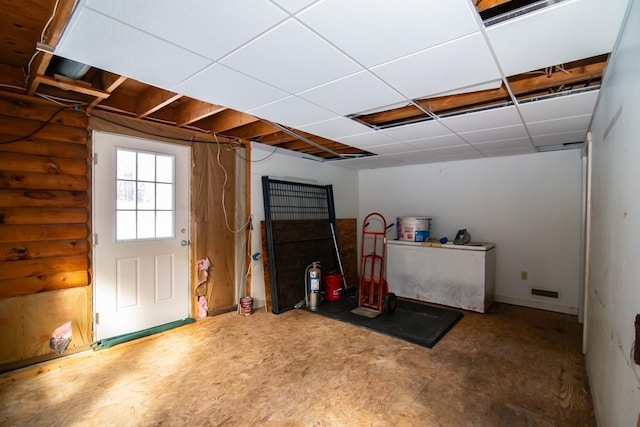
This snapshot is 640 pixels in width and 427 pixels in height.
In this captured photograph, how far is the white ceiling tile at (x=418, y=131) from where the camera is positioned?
10.1ft

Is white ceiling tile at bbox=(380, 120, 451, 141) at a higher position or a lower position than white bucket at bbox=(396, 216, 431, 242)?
higher

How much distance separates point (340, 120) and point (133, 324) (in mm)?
3121

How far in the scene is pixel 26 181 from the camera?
8.47ft

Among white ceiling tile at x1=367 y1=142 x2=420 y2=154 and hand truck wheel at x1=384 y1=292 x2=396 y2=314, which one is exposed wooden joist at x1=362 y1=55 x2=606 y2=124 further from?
hand truck wheel at x1=384 y1=292 x2=396 y2=314

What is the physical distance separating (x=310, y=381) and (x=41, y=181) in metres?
2.96

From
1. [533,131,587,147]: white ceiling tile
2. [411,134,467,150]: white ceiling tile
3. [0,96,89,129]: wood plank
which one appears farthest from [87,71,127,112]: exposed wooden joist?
[533,131,587,147]: white ceiling tile

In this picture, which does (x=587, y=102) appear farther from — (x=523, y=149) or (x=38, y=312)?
(x=38, y=312)

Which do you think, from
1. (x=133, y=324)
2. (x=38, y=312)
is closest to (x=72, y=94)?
(x=38, y=312)

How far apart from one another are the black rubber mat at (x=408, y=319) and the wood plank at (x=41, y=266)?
277cm

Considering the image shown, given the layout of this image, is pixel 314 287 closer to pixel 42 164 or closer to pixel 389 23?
pixel 42 164

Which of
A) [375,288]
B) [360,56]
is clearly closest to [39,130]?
[360,56]

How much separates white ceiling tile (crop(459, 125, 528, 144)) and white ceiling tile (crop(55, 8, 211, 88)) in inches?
114

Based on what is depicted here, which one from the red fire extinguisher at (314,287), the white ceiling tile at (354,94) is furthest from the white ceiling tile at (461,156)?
the red fire extinguisher at (314,287)

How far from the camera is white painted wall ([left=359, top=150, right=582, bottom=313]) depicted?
4.07 metres
